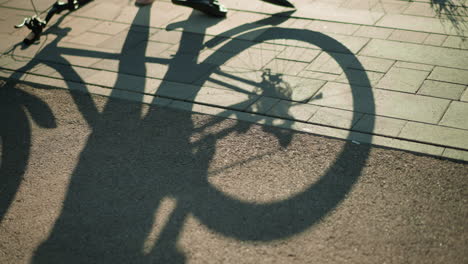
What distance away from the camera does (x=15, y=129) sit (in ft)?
15.7

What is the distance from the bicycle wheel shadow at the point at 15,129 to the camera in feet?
13.4

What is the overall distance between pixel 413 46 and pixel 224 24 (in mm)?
2357

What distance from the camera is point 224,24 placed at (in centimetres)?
655

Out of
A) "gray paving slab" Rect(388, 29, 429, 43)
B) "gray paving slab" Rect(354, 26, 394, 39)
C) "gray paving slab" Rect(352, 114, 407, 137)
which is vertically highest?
"gray paving slab" Rect(352, 114, 407, 137)

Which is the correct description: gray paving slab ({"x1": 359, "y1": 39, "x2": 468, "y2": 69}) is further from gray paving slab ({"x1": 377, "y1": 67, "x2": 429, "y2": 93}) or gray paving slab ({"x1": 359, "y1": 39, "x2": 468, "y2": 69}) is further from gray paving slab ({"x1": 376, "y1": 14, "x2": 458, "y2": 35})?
gray paving slab ({"x1": 376, "y1": 14, "x2": 458, "y2": 35})

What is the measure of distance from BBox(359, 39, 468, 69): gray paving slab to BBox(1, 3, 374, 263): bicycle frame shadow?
85 cm

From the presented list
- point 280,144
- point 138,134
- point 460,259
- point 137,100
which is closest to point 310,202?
point 280,144

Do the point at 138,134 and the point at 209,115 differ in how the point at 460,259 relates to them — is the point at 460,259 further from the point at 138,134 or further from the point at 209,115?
the point at 138,134

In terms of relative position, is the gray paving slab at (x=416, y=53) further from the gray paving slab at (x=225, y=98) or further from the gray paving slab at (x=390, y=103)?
the gray paving slab at (x=225, y=98)

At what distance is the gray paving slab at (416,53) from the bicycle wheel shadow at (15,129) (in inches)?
137

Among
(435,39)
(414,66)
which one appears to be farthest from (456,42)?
(414,66)

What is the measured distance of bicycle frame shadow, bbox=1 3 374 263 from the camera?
3.40 metres

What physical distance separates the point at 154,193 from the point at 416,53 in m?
3.39

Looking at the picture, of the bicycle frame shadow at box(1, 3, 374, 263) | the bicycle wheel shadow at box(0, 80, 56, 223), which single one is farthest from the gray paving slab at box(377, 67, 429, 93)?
the bicycle wheel shadow at box(0, 80, 56, 223)
